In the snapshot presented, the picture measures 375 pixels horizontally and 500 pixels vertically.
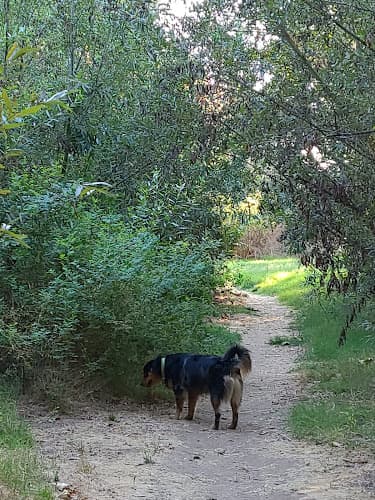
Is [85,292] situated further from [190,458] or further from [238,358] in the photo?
[190,458]

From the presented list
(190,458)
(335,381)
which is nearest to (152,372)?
(190,458)

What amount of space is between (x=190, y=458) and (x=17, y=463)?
1.92 meters

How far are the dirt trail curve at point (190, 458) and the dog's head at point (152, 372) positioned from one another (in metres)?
0.35

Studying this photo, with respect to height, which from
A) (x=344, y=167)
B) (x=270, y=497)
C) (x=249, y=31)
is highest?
(x=249, y=31)

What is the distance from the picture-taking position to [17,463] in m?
5.57

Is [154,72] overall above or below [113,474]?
above

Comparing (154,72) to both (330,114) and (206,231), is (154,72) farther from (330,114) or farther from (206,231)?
(330,114)

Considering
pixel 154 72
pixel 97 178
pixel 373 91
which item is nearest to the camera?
pixel 373 91

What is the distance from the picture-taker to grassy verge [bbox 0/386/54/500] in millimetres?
4977

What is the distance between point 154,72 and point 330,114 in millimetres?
3565

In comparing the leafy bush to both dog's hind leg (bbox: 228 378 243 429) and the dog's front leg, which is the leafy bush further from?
dog's hind leg (bbox: 228 378 243 429)

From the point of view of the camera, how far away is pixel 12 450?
6059mm

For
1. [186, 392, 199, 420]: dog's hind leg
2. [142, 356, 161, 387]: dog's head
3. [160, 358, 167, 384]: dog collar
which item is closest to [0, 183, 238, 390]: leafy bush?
[142, 356, 161, 387]: dog's head

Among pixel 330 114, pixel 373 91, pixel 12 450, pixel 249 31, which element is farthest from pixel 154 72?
pixel 12 450
